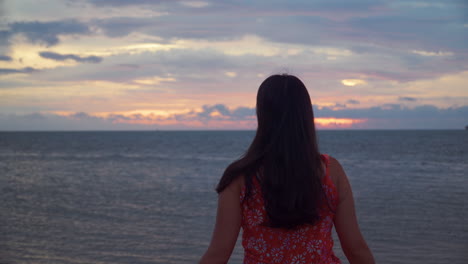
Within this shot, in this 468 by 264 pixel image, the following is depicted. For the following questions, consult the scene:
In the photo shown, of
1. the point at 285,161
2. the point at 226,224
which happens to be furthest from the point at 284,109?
the point at 226,224

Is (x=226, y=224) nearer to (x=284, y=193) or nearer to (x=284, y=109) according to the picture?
(x=284, y=193)

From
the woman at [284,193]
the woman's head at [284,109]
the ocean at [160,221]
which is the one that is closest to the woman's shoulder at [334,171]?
the woman at [284,193]

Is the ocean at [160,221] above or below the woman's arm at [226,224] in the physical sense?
below

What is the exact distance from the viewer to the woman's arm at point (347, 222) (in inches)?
68.6

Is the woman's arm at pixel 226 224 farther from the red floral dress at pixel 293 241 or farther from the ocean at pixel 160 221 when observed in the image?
the ocean at pixel 160 221

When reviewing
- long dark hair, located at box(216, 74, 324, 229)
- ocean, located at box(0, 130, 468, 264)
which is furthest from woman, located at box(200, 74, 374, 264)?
ocean, located at box(0, 130, 468, 264)

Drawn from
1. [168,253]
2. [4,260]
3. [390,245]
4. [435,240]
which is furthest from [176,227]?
[435,240]

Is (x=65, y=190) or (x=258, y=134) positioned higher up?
(x=258, y=134)

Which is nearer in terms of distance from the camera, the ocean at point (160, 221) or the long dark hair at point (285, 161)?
the long dark hair at point (285, 161)

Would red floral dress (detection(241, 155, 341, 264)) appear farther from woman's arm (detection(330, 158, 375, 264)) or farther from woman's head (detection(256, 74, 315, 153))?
woman's head (detection(256, 74, 315, 153))

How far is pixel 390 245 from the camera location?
911cm

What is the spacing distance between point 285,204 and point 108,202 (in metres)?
14.7

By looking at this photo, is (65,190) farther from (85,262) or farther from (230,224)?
(230,224)

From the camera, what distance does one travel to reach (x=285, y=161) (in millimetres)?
1647
